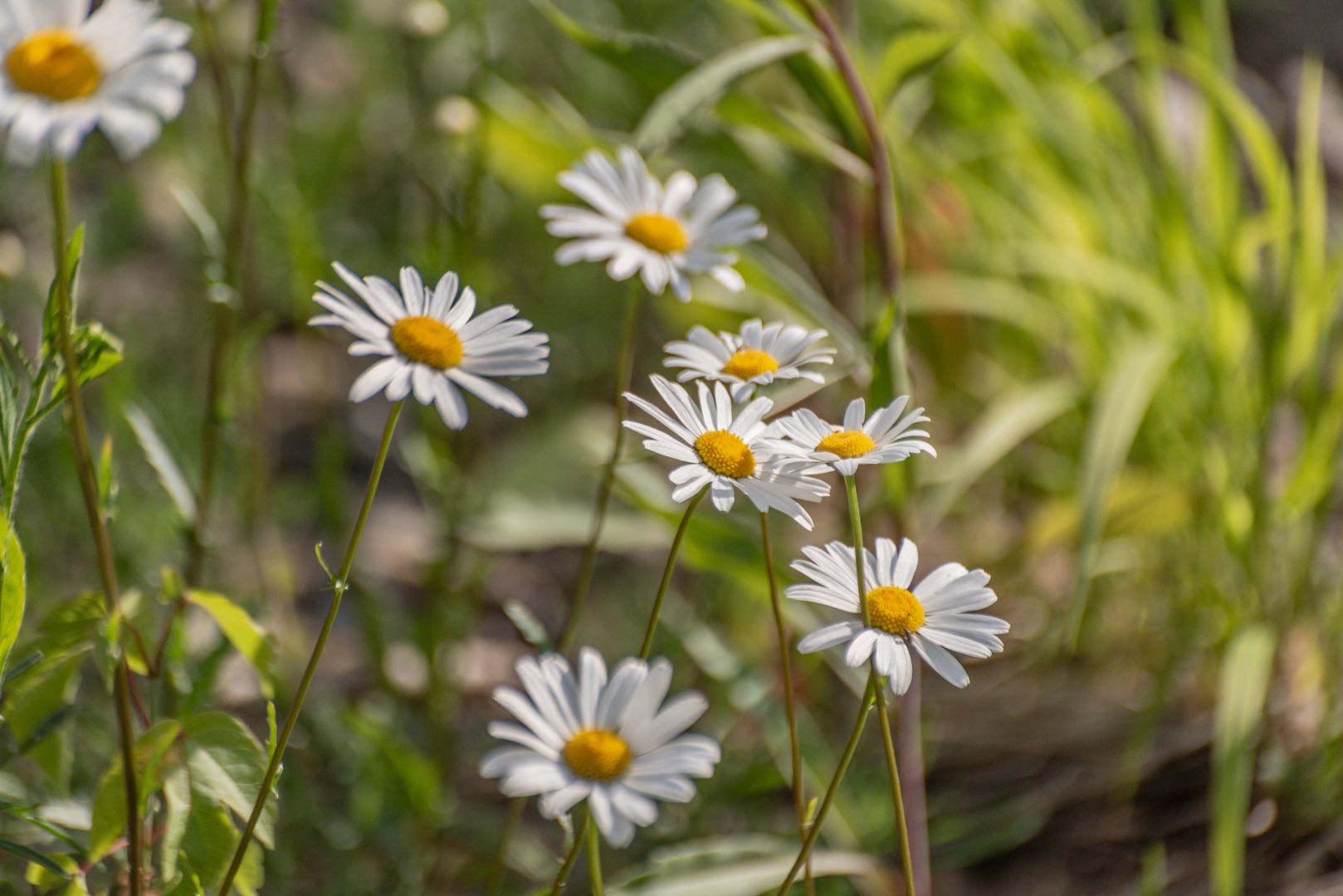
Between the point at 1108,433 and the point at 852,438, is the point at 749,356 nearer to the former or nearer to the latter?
the point at 852,438

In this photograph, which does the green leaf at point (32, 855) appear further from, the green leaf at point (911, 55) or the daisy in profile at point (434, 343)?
the green leaf at point (911, 55)

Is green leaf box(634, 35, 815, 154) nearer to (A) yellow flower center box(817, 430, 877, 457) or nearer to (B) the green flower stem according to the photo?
(A) yellow flower center box(817, 430, 877, 457)

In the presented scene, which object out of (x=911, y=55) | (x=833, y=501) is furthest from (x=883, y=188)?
(x=833, y=501)

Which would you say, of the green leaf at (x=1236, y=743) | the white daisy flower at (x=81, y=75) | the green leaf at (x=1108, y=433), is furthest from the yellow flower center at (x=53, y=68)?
the green leaf at (x=1236, y=743)

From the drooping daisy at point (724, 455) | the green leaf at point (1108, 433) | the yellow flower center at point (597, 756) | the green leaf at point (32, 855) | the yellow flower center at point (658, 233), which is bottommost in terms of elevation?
the green leaf at point (32, 855)

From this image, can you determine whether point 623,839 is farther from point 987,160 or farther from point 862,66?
point 987,160
